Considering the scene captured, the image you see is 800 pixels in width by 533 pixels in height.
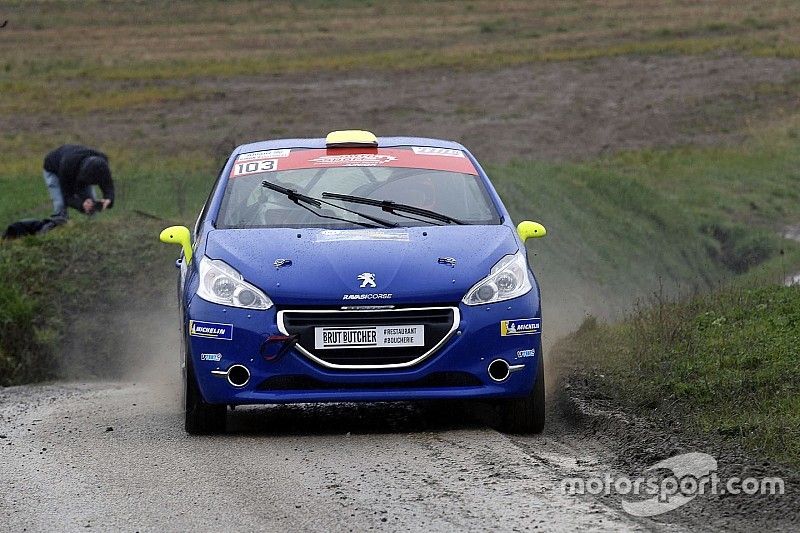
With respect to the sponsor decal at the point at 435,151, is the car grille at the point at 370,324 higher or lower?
lower

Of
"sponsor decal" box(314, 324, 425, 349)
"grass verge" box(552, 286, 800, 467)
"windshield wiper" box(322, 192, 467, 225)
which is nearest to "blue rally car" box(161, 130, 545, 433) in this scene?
"sponsor decal" box(314, 324, 425, 349)

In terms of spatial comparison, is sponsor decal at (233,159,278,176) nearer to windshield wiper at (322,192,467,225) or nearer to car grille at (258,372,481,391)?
windshield wiper at (322,192,467,225)

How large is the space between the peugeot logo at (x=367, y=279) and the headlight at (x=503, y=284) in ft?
1.52

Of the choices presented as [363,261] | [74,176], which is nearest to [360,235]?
[363,261]

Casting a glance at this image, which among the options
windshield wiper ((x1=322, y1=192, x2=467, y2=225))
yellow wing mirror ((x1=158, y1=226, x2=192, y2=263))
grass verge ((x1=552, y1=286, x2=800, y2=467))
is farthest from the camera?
yellow wing mirror ((x1=158, y1=226, x2=192, y2=263))

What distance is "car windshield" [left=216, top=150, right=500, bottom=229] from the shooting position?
9047 millimetres

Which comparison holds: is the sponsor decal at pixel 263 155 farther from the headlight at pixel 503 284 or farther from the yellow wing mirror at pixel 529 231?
the headlight at pixel 503 284

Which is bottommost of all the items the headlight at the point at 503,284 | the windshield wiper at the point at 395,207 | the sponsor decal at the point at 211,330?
the sponsor decal at the point at 211,330

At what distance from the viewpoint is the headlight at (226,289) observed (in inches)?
317

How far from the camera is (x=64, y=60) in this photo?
47250 mm

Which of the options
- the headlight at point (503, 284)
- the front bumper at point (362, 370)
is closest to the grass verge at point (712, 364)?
the front bumper at point (362, 370)

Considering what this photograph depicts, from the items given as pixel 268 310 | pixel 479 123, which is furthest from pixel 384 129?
pixel 268 310

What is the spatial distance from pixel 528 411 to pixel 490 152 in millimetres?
20317

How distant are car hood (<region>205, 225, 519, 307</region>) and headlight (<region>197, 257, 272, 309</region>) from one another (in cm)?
4
